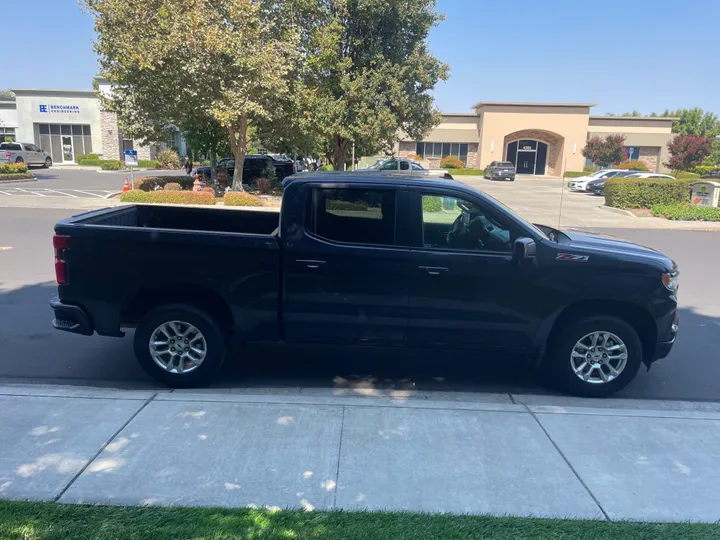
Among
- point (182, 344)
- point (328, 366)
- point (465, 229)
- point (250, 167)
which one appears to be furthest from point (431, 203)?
point (250, 167)

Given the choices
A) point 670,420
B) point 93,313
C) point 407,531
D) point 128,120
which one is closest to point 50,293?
point 93,313

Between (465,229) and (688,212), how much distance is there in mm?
19896

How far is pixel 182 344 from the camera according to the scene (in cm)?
523

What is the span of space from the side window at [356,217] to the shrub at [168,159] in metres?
47.9

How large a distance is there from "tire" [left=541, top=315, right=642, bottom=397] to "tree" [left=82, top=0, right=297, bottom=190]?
1701 cm

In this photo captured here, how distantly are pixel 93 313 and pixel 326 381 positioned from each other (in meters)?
2.25

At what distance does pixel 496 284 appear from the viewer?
16.6ft

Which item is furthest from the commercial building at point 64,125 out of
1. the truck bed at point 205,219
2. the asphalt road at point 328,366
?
the asphalt road at point 328,366

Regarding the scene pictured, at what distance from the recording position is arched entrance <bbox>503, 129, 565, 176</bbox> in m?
59.8

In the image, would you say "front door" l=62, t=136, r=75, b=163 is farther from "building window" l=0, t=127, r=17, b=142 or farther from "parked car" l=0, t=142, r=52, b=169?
"parked car" l=0, t=142, r=52, b=169

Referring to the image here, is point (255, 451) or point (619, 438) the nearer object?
point (255, 451)

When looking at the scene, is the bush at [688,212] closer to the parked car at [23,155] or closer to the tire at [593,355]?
the tire at [593,355]

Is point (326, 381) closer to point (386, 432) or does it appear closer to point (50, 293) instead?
point (386, 432)

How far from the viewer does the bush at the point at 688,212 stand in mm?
21047
